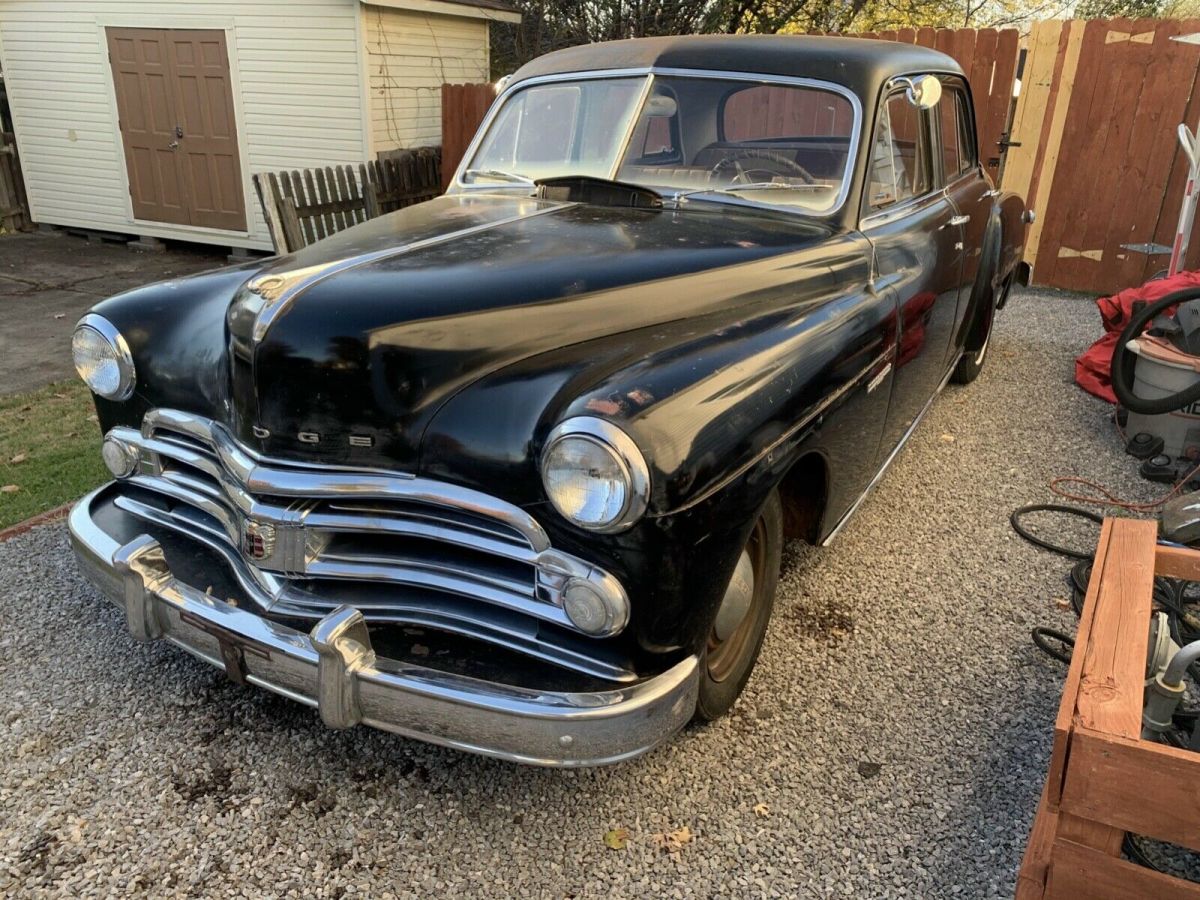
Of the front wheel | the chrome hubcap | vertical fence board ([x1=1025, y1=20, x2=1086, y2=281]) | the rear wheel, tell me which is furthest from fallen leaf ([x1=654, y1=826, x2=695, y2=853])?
vertical fence board ([x1=1025, y1=20, x2=1086, y2=281])

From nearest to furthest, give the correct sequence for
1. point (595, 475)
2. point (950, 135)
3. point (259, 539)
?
point (595, 475)
point (259, 539)
point (950, 135)

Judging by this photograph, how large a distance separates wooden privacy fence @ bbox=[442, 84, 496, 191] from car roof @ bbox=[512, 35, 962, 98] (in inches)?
244

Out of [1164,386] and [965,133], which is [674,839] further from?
[965,133]

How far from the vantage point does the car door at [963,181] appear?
4.28 m

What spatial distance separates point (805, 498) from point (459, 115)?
8122 millimetres

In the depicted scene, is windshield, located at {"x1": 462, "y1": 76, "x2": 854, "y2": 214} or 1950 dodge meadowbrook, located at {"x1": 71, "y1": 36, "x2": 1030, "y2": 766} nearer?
1950 dodge meadowbrook, located at {"x1": 71, "y1": 36, "x2": 1030, "y2": 766}

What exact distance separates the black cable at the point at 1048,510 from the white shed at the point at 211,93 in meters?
7.59

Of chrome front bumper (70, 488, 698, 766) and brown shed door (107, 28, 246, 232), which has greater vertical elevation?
brown shed door (107, 28, 246, 232)

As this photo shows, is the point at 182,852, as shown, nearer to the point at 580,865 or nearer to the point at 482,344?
the point at 580,865

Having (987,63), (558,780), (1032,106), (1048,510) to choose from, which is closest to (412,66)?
(987,63)

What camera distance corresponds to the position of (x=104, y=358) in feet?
8.83

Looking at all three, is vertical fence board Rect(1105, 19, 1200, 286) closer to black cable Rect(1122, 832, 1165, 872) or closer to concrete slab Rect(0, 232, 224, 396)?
black cable Rect(1122, 832, 1165, 872)

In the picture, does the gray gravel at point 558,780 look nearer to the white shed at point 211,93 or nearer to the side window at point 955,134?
the side window at point 955,134

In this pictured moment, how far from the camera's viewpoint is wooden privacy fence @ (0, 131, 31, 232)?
37.4ft
